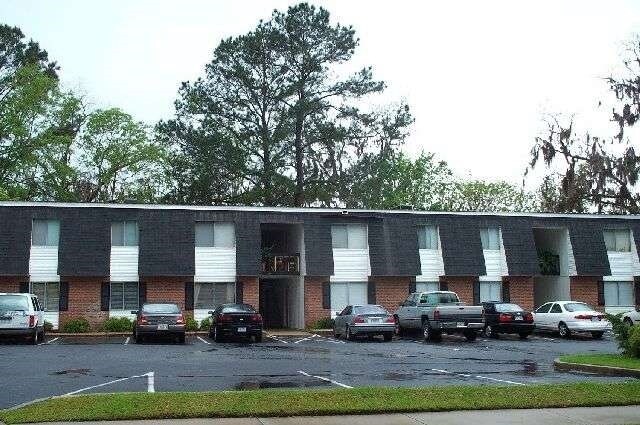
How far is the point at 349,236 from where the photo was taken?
1505 inches

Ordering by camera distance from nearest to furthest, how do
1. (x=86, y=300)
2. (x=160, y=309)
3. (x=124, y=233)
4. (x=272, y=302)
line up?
(x=160, y=309), (x=86, y=300), (x=124, y=233), (x=272, y=302)

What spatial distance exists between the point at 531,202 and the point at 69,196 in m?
38.9

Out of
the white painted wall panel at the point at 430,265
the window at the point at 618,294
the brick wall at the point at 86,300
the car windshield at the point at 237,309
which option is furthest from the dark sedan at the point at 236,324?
the window at the point at 618,294

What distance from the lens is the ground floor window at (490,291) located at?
39.6m

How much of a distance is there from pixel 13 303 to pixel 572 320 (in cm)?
2155

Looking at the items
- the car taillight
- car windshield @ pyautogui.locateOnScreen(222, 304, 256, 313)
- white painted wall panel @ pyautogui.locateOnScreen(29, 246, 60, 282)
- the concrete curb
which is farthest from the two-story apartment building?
the concrete curb

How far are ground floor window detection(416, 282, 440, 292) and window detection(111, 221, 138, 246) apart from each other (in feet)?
45.1

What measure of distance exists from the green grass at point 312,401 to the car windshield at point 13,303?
50.0 ft

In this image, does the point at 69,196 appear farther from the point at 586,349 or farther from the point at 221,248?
the point at 586,349

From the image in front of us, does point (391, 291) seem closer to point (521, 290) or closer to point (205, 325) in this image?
point (521, 290)

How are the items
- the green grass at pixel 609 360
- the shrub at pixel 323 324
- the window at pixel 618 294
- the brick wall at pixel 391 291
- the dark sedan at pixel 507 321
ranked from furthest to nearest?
the window at pixel 618 294, the brick wall at pixel 391 291, the shrub at pixel 323 324, the dark sedan at pixel 507 321, the green grass at pixel 609 360

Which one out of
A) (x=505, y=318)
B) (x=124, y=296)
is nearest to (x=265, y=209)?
(x=124, y=296)

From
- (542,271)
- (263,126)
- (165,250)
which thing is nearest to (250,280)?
(165,250)

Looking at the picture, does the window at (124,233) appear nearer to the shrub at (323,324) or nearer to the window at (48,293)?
the window at (48,293)
